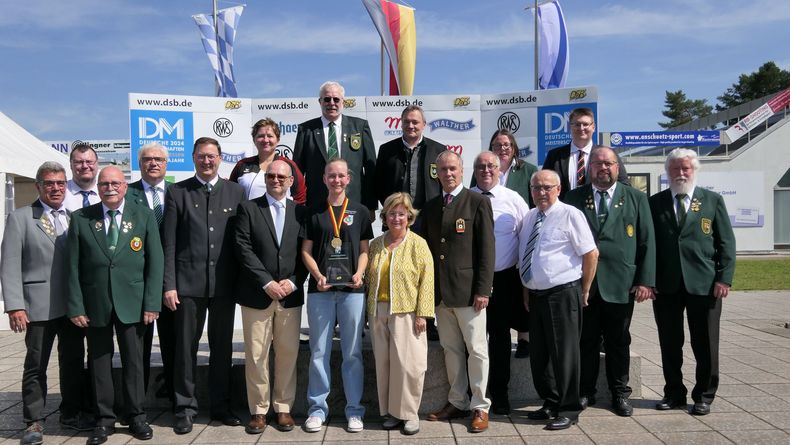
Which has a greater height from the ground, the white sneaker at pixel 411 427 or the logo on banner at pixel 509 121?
the logo on banner at pixel 509 121

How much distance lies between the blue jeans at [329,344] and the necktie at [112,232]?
4.83 ft

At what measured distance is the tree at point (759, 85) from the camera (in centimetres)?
5431

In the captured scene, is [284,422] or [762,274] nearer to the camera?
[284,422]

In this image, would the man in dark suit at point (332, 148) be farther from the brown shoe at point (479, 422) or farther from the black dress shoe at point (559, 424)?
the black dress shoe at point (559, 424)

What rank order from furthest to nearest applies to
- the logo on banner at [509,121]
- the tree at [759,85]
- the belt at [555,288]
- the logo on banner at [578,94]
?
the tree at [759,85] → the logo on banner at [509,121] → the logo on banner at [578,94] → the belt at [555,288]

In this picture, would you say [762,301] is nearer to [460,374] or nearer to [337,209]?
[460,374]

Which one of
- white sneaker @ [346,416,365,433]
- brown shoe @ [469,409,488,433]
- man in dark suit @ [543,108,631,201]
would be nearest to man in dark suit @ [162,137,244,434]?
white sneaker @ [346,416,365,433]

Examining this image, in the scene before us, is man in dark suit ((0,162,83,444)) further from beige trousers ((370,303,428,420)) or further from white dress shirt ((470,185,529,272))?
white dress shirt ((470,185,529,272))

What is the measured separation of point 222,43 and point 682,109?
201 feet

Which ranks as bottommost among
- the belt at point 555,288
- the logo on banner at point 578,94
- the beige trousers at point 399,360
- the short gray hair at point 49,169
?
the beige trousers at point 399,360

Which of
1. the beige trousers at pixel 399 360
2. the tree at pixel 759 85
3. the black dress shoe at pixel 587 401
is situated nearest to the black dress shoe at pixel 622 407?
the black dress shoe at pixel 587 401

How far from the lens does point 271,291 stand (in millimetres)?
4578

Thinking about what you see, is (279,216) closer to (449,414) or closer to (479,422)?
(449,414)

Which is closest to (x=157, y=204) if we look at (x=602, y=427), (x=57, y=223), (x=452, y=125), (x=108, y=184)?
(x=108, y=184)
